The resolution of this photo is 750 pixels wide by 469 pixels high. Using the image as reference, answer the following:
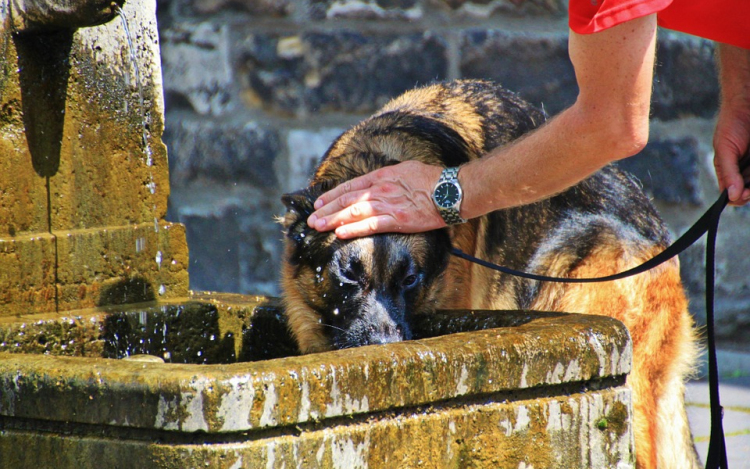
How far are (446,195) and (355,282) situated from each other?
675 mm

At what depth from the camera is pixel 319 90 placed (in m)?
5.33

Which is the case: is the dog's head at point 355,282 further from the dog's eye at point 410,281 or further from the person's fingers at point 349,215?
the person's fingers at point 349,215

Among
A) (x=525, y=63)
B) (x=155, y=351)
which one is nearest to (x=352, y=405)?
(x=155, y=351)

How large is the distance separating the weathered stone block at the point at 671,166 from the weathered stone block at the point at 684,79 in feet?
0.69

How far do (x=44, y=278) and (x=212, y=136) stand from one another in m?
2.61

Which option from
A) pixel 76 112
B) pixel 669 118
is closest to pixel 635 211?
pixel 669 118

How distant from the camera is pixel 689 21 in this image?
258 centimetres

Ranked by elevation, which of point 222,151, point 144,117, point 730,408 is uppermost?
point 222,151

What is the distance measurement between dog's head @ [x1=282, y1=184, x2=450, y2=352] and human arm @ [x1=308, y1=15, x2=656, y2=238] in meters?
0.19

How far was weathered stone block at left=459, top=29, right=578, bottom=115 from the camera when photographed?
5355 millimetres

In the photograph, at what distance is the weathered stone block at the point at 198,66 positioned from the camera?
5.26 metres

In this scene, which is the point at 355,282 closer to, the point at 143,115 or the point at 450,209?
the point at 450,209

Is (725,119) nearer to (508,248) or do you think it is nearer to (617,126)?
(617,126)

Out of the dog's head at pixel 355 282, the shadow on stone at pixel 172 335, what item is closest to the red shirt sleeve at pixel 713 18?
the dog's head at pixel 355 282
